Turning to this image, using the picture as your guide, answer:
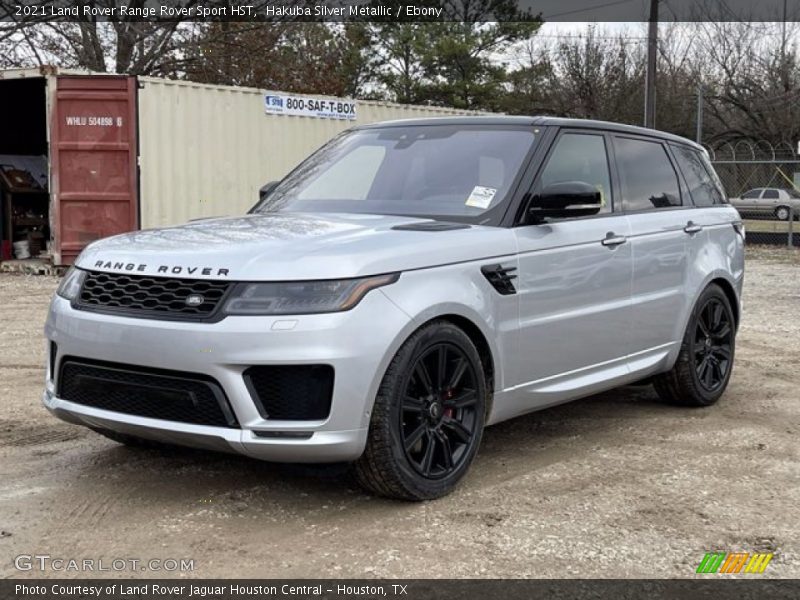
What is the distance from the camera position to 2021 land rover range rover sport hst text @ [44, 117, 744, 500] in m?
3.66

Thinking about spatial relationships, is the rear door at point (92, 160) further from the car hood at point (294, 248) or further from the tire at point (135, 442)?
the car hood at point (294, 248)

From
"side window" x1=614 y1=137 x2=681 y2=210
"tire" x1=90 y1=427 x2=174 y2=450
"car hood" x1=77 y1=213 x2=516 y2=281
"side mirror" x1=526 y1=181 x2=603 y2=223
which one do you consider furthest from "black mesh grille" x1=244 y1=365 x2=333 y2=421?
"side window" x1=614 y1=137 x2=681 y2=210

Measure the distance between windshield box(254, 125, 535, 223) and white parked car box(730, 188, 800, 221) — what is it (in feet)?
106

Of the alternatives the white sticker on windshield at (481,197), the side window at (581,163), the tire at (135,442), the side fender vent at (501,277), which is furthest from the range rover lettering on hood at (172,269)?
the side window at (581,163)

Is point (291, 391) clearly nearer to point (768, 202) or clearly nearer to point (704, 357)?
point (704, 357)

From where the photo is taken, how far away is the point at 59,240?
14.0 m

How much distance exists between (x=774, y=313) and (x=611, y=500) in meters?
7.75

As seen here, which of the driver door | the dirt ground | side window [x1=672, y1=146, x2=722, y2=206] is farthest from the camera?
side window [x1=672, y1=146, x2=722, y2=206]

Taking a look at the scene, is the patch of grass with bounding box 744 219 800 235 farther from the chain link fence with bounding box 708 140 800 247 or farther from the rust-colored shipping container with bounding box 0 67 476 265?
the rust-colored shipping container with bounding box 0 67 476 265

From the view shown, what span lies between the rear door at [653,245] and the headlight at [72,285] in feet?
9.68

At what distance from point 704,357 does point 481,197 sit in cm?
234

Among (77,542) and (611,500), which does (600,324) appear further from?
(77,542)

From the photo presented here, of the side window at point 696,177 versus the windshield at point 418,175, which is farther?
the side window at point 696,177

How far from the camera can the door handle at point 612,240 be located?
510 cm
